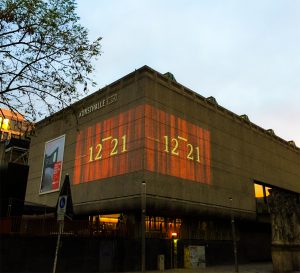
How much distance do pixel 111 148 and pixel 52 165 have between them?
14129 millimetres

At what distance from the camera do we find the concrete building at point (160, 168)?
38.5m

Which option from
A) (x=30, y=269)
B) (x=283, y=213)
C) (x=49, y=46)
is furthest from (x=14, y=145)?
(x=49, y=46)

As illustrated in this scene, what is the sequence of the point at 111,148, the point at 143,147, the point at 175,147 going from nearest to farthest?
the point at 143,147, the point at 175,147, the point at 111,148

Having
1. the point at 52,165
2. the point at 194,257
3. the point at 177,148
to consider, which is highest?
the point at 52,165

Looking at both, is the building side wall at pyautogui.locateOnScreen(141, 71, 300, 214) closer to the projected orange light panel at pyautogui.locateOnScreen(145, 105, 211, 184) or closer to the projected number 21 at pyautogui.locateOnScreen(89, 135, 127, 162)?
the projected orange light panel at pyautogui.locateOnScreen(145, 105, 211, 184)

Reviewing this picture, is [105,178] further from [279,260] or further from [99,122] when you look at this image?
[279,260]

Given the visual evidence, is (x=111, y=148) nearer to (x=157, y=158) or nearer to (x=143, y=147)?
(x=143, y=147)

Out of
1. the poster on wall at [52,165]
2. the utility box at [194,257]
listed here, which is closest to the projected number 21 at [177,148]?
the utility box at [194,257]

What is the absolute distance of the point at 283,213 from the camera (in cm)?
3525

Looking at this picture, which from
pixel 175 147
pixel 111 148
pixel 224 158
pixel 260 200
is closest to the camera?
pixel 175 147

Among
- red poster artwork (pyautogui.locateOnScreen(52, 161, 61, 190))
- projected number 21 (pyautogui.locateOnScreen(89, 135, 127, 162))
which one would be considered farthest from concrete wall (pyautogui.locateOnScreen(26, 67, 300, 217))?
red poster artwork (pyautogui.locateOnScreen(52, 161, 61, 190))

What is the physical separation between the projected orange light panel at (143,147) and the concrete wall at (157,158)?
4.9 inches

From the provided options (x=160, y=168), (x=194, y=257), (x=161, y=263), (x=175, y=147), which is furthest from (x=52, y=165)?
(x=194, y=257)

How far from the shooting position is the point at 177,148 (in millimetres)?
42125
